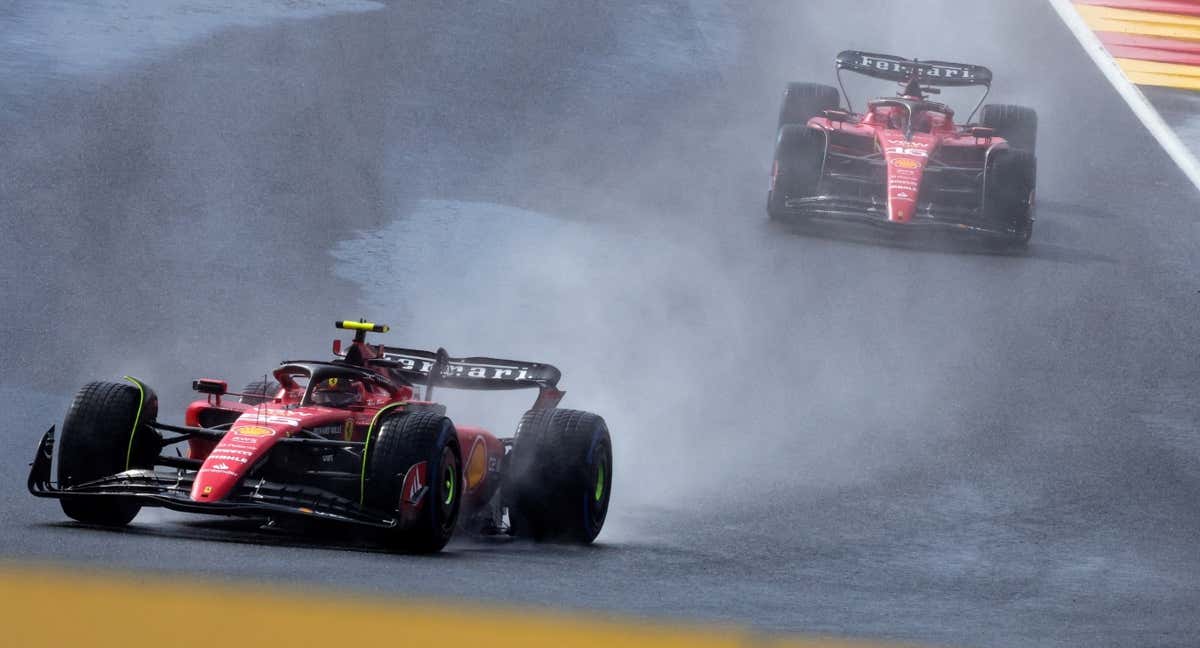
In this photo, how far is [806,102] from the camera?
20.7 metres

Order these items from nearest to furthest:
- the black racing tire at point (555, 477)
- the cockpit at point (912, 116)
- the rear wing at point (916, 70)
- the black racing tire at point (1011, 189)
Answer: the black racing tire at point (555, 477) < the black racing tire at point (1011, 189) < the cockpit at point (912, 116) < the rear wing at point (916, 70)

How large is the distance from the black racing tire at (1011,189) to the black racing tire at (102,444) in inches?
433

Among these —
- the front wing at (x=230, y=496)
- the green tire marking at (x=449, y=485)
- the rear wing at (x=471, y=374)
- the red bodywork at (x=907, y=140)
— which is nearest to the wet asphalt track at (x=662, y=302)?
the front wing at (x=230, y=496)

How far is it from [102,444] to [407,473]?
5.79 ft

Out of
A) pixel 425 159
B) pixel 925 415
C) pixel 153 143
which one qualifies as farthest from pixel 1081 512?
pixel 153 143

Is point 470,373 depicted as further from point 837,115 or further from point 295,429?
point 837,115

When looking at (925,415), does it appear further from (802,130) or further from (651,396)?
(802,130)

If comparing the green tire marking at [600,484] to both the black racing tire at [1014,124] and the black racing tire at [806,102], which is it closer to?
the black racing tire at [806,102]

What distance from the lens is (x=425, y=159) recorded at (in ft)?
66.9

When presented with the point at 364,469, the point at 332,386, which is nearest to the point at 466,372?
the point at 332,386

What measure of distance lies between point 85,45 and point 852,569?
A: 15.6 m

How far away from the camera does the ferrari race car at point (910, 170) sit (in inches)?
722

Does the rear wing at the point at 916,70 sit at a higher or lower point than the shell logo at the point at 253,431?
higher

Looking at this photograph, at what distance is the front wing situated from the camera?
349 inches
